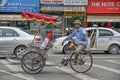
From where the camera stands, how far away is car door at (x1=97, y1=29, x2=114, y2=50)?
22062 mm

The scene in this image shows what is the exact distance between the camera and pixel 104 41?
22.1m

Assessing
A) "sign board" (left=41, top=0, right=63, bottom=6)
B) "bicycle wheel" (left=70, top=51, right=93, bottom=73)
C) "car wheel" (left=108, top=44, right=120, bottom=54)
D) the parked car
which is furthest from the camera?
"sign board" (left=41, top=0, right=63, bottom=6)

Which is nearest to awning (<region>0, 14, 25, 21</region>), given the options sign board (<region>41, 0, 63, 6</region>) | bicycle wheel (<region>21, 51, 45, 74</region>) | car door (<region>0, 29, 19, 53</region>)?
sign board (<region>41, 0, 63, 6</region>)

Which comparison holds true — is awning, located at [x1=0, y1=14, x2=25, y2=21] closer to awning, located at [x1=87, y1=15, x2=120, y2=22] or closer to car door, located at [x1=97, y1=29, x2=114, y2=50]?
awning, located at [x1=87, y1=15, x2=120, y2=22]

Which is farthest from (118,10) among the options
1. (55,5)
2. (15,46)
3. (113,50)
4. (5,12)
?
(15,46)

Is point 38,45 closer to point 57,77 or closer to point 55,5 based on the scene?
point 57,77

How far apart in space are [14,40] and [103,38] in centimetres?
546

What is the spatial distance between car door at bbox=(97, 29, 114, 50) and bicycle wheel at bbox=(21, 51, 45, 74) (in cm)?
913

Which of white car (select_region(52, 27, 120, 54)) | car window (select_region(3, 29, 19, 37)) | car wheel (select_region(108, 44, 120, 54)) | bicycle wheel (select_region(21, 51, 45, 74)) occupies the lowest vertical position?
car wheel (select_region(108, 44, 120, 54))

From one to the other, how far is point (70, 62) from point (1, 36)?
6102mm

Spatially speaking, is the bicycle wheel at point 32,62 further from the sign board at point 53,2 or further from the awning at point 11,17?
the sign board at point 53,2

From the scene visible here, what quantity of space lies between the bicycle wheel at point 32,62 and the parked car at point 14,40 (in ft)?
16.8

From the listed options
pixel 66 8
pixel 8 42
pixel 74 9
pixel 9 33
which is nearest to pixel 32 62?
pixel 8 42

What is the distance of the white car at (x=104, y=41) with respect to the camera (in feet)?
72.3
